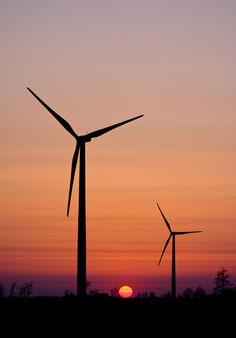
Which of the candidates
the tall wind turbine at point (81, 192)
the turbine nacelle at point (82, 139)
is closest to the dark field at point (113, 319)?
the tall wind turbine at point (81, 192)

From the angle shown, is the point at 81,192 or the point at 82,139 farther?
the point at 82,139

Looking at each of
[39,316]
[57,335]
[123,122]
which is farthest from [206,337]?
[123,122]

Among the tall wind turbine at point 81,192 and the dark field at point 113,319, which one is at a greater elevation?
the tall wind turbine at point 81,192

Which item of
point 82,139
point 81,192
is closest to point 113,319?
point 81,192

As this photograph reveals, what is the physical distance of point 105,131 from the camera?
73.1 metres

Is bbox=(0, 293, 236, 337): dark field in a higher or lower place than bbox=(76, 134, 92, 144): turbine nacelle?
lower

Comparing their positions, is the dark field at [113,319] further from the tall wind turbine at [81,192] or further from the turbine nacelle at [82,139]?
the turbine nacelle at [82,139]

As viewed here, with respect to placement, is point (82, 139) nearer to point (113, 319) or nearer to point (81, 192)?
point (81, 192)

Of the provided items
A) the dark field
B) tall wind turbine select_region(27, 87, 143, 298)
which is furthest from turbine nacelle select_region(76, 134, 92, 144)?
the dark field

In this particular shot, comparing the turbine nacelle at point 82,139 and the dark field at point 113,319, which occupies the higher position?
the turbine nacelle at point 82,139

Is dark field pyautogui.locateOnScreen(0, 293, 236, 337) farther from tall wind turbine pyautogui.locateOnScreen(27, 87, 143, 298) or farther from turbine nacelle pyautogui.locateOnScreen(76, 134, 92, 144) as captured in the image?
turbine nacelle pyautogui.locateOnScreen(76, 134, 92, 144)

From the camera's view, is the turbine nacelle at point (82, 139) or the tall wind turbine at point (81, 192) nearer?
the tall wind turbine at point (81, 192)

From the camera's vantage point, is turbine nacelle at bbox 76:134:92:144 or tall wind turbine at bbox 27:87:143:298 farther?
turbine nacelle at bbox 76:134:92:144

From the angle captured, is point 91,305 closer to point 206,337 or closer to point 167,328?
point 167,328
